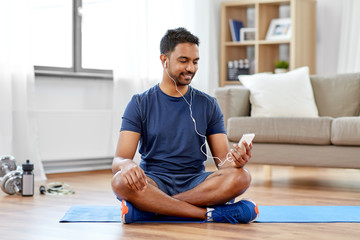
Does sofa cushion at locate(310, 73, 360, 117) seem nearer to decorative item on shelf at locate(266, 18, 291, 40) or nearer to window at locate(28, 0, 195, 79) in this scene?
decorative item on shelf at locate(266, 18, 291, 40)

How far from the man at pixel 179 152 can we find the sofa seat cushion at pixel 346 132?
1.25 m

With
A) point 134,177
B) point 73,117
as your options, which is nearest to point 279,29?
point 73,117

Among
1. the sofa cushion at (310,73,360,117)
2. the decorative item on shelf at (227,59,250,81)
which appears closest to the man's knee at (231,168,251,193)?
the sofa cushion at (310,73,360,117)

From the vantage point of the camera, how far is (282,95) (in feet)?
13.6

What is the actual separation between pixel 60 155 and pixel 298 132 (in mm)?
1795

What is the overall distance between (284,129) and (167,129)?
1426 millimetres

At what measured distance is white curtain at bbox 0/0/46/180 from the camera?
400 cm

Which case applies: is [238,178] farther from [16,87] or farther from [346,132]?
[16,87]

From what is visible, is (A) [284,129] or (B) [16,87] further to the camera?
(B) [16,87]

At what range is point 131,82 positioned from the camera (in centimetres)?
489

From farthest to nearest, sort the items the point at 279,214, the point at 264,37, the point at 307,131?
the point at 264,37
the point at 307,131
the point at 279,214

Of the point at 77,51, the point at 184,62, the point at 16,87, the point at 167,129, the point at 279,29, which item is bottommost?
the point at 167,129

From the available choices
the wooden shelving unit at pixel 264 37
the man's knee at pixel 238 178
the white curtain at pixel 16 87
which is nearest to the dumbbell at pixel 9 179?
the white curtain at pixel 16 87

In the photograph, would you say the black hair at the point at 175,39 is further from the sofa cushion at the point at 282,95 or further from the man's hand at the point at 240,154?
the sofa cushion at the point at 282,95
